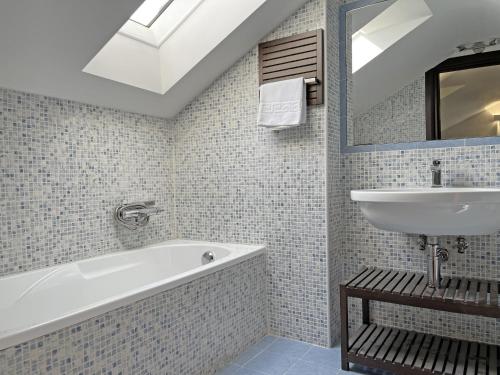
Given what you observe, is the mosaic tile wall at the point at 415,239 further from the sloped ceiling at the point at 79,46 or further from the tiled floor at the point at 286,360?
the sloped ceiling at the point at 79,46

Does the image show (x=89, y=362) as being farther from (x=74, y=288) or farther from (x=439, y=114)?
(x=439, y=114)

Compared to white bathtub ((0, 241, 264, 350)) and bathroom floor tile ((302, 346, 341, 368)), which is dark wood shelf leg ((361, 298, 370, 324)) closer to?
bathroom floor tile ((302, 346, 341, 368))

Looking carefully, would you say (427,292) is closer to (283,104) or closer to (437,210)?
(437,210)

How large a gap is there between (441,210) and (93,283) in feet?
6.34

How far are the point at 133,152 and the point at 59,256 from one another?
0.86 meters

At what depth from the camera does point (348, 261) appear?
8.04 feet

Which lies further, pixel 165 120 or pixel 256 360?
pixel 165 120

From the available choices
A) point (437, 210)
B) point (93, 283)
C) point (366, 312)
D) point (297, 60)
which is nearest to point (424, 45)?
point (297, 60)

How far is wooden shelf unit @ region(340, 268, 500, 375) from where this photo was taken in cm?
174

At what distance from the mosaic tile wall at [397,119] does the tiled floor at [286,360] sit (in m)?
1.31

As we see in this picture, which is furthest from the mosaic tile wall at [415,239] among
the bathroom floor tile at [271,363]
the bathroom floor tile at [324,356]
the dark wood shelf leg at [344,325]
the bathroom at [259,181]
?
→ the bathroom floor tile at [271,363]

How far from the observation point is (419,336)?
2.12 m

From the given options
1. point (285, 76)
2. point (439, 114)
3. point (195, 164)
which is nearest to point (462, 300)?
→ point (439, 114)

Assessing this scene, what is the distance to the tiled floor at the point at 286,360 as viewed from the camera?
203 cm
